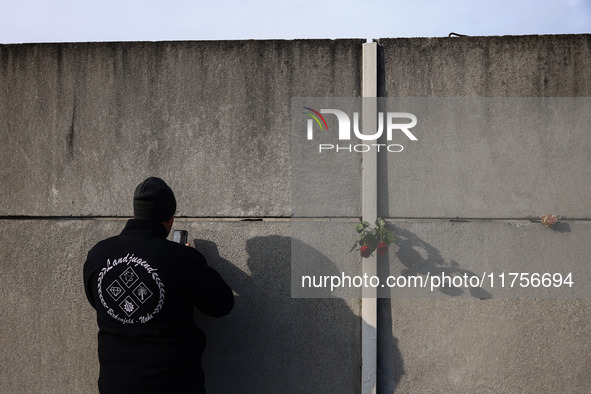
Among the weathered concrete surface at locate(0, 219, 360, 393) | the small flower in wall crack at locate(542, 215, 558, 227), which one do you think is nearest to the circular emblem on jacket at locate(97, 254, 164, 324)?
the weathered concrete surface at locate(0, 219, 360, 393)

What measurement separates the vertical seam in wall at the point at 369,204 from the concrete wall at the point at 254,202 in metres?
0.06

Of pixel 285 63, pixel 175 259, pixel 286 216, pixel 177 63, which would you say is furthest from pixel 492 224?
pixel 177 63

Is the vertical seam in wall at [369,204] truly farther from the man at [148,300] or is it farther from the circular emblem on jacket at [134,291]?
the circular emblem on jacket at [134,291]

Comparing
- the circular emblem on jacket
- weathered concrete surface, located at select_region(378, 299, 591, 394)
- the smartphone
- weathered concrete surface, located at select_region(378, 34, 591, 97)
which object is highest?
weathered concrete surface, located at select_region(378, 34, 591, 97)

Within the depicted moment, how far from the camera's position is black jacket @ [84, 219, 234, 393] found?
233 centimetres

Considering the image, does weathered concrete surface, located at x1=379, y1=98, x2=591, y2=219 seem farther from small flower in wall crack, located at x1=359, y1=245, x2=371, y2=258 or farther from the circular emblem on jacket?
the circular emblem on jacket

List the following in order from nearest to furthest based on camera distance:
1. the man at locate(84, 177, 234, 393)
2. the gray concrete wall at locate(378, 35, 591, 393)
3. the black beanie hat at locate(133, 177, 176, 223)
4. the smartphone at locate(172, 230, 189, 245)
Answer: the man at locate(84, 177, 234, 393) → the black beanie hat at locate(133, 177, 176, 223) → the smartphone at locate(172, 230, 189, 245) → the gray concrete wall at locate(378, 35, 591, 393)

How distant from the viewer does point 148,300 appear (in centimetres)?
233

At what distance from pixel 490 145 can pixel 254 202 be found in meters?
1.61

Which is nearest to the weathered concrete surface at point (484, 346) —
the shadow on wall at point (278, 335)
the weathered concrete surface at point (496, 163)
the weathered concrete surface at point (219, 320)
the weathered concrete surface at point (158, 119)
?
the shadow on wall at point (278, 335)

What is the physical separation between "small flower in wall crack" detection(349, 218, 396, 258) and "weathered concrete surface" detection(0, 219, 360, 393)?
40 centimetres

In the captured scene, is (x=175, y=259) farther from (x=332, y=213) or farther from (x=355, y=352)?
(x=355, y=352)

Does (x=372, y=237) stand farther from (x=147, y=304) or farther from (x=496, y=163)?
(x=147, y=304)

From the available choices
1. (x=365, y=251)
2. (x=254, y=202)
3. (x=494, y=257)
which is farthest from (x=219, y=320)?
(x=494, y=257)
